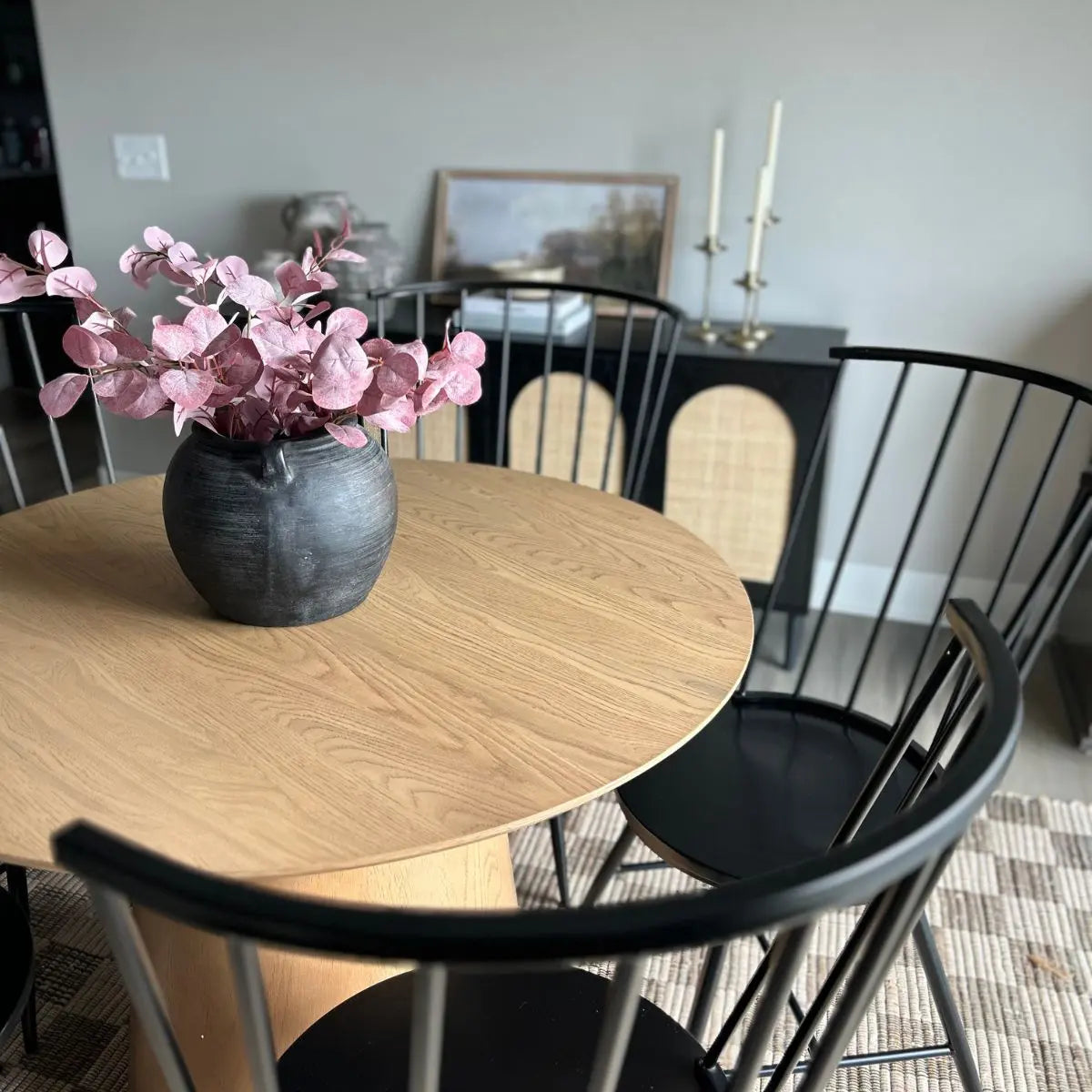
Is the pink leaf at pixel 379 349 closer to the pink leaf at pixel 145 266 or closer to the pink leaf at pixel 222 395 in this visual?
the pink leaf at pixel 222 395

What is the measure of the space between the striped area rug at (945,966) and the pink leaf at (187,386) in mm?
1043

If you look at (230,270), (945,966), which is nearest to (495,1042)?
(230,270)

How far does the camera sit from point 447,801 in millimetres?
856

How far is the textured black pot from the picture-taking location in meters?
1.03

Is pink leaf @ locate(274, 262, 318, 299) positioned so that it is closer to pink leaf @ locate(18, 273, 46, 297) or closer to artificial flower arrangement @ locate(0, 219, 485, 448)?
artificial flower arrangement @ locate(0, 219, 485, 448)

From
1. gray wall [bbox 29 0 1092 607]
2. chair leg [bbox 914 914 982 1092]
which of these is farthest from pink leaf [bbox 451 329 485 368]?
gray wall [bbox 29 0 1092 607]

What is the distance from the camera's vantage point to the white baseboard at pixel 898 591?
8.88ft

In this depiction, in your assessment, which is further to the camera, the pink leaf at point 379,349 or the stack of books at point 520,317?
the stack of books at point 520,317

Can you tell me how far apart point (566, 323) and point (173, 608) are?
4.87 ft

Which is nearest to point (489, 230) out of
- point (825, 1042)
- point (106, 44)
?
point (106, 44)

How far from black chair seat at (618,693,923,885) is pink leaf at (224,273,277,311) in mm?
719

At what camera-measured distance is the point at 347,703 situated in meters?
1.00

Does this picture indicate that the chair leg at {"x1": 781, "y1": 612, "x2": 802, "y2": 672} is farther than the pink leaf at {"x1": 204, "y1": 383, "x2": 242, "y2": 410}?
Yes

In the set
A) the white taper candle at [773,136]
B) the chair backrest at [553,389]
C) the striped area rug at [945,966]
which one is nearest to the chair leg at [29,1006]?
the striped area rug at [945,966]
